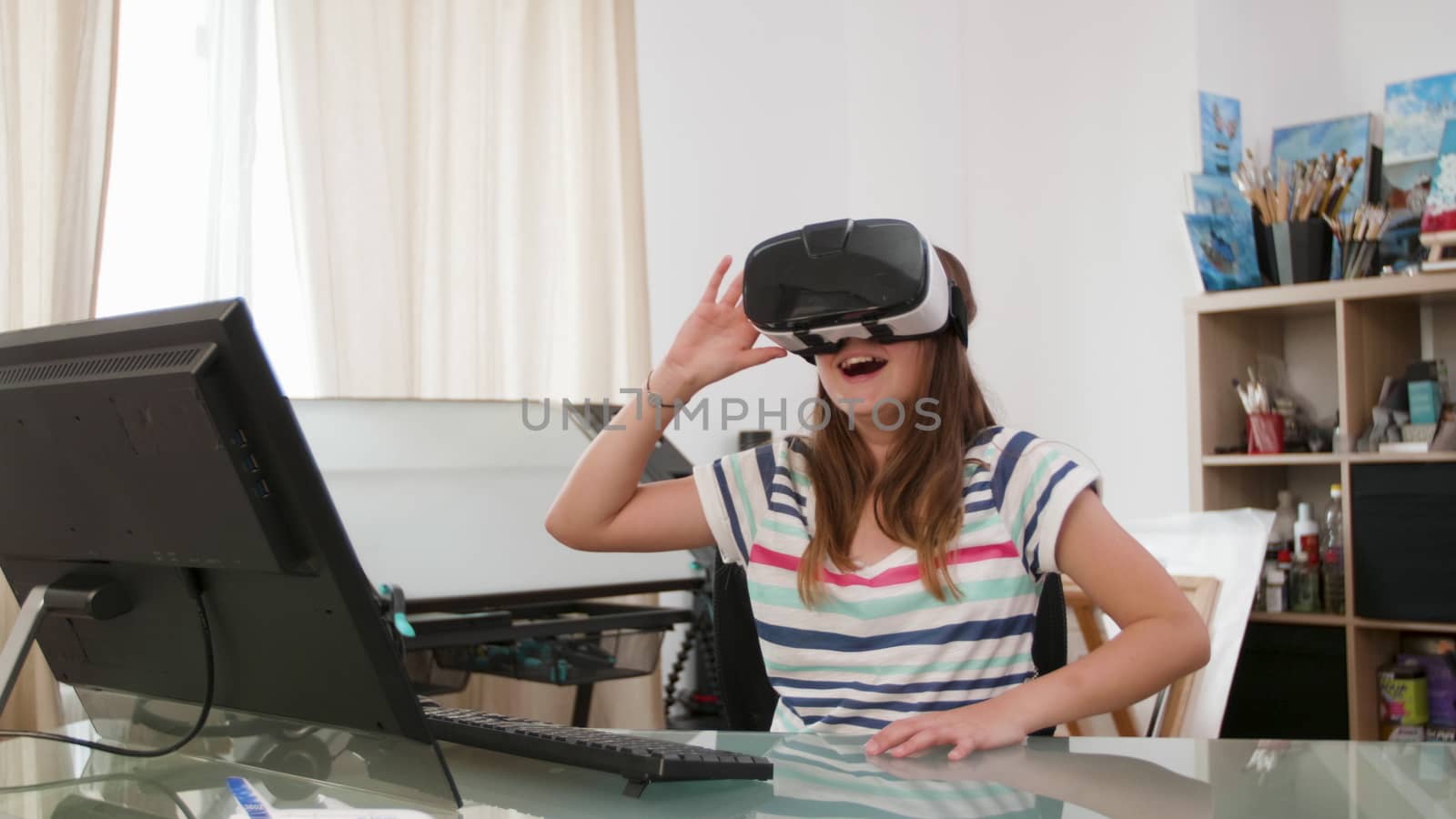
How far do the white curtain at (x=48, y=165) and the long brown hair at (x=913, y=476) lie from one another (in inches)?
60.5

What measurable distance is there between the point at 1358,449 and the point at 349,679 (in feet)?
8.16

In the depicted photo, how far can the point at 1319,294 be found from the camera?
260 cm

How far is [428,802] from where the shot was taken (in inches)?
29.2

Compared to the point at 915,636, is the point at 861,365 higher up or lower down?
higher up

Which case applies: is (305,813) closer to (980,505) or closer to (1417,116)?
(980,505)

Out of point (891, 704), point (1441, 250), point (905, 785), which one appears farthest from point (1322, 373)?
point (905, 785)

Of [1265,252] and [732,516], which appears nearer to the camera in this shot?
[732,516]

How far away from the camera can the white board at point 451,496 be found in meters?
2.12

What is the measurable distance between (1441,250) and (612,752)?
91.0 inches

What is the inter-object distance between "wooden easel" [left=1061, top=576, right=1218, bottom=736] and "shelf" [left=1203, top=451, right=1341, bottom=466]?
687mm

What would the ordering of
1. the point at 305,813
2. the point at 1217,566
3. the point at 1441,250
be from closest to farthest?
the point at 305,813 → the point at 1217,566 → the point at 1441,250

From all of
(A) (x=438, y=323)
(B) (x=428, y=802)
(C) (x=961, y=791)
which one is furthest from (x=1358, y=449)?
(B) (x=428, y=802)

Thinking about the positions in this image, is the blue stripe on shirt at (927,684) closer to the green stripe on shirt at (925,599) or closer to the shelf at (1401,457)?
the green stripe on shirt at (925,599)

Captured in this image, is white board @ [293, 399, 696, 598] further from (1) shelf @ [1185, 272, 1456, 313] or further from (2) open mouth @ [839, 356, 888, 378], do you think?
(1) shelf @ [1185, 272, 1456, 313]
